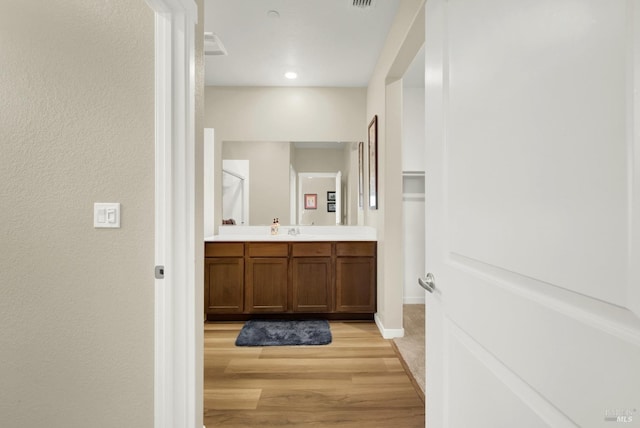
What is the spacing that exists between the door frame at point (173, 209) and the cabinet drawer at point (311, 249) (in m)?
1.92

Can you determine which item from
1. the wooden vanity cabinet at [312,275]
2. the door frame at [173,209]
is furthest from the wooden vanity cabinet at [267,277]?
the door frame at [173,209]

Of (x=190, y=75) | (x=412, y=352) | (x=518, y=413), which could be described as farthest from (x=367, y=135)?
(x=518, y=413)

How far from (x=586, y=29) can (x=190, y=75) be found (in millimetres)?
1257

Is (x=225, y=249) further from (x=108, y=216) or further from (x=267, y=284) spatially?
(x=108, y=216)

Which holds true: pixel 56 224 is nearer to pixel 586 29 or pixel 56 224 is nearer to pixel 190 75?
pixel 190 75

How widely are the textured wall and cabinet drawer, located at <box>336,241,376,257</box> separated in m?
2.10

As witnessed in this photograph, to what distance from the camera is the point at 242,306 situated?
Answer: 3133 millimetres

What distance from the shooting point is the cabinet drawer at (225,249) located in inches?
124

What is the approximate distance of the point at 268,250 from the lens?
10.4 feet

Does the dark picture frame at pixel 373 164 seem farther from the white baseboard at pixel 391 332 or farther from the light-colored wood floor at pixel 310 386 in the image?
the light-colored wood floor at pixel 310 386

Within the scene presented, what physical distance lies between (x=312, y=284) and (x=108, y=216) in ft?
7.11

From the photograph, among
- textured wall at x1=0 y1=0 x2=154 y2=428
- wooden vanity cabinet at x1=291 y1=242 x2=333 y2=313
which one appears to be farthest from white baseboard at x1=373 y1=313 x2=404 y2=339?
textured wall at x1=0 y1=0 x2=154 y2=428

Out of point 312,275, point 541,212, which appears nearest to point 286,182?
point 312,275

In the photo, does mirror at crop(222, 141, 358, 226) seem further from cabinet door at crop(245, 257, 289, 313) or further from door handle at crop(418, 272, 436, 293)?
door handle at crop(418, 272, 436, 293)
